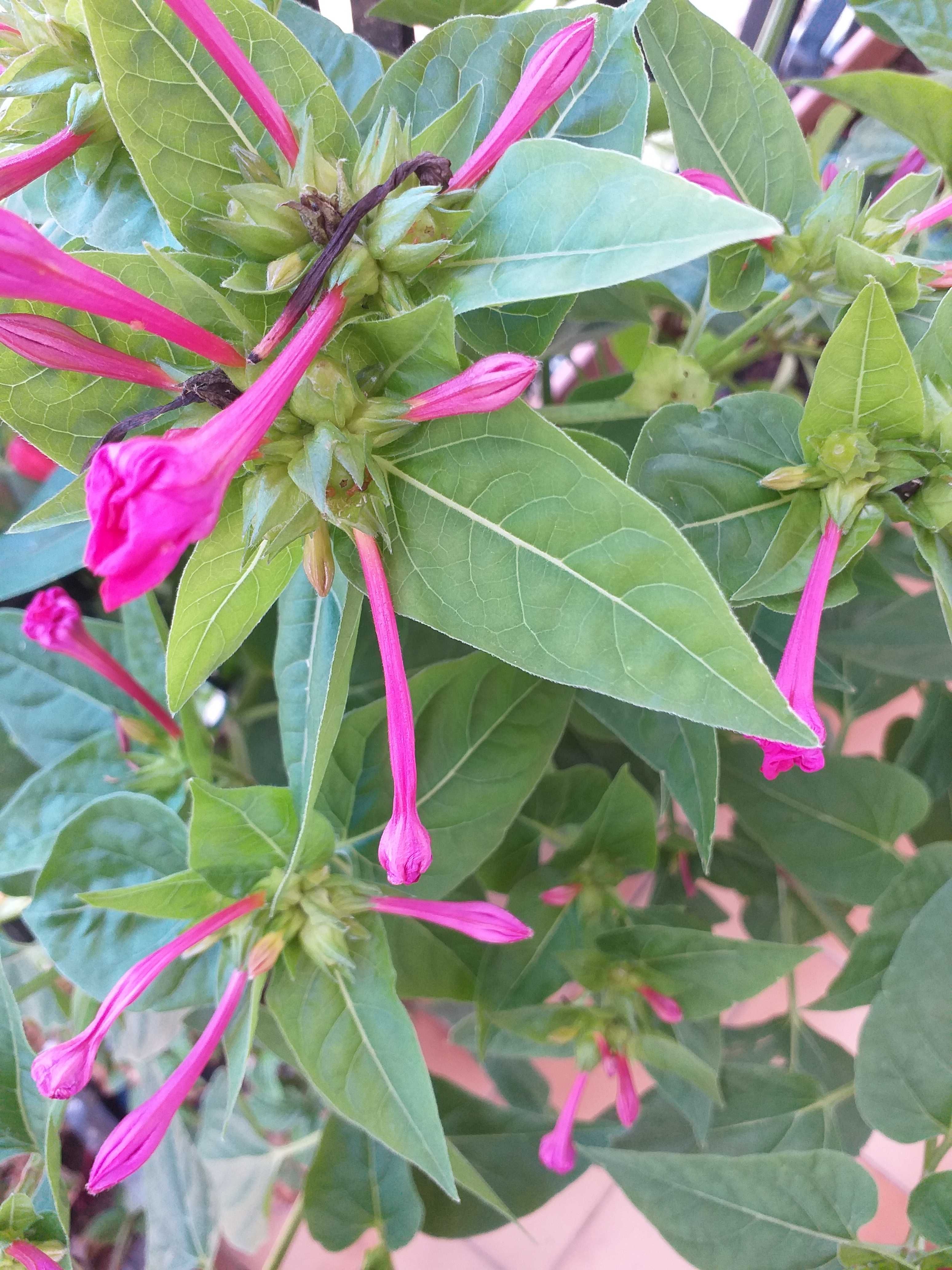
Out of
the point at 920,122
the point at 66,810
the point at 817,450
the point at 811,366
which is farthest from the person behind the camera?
the point at 811,366

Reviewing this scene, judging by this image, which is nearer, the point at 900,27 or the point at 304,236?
the point at 304,236

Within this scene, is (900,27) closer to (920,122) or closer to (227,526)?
(920,122)

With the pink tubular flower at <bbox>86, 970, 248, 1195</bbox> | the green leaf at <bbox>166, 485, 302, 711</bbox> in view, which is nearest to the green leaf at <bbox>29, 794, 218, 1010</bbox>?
the pink tubular flower at <bbox>86, 970, 248, 1195</bbox>

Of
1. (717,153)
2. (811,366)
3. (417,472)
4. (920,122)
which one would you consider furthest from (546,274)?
(811,366)

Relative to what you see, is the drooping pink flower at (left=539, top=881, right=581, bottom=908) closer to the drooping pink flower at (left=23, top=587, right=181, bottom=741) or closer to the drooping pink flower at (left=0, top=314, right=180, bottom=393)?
the drooping pink flower at (left=23, top=587, right=181, bottom=741)

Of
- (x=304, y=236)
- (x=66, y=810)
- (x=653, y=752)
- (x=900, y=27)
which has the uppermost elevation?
(x=900, y=27)

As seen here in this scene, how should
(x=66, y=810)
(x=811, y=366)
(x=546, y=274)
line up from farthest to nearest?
(x=811, y=366) < (x=66, y=810) < (x=546, y=274)

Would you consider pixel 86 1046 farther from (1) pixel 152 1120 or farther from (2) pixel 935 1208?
(2) pixel 935 1208
